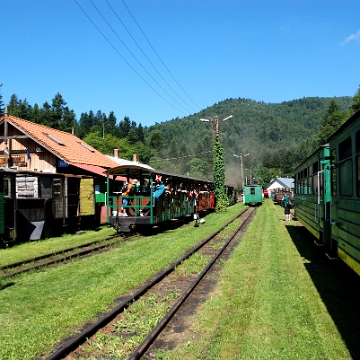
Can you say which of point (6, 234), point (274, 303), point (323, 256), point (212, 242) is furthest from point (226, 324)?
point (6, 234)

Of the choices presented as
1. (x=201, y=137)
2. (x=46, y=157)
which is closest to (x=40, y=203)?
(x=46, y=157)

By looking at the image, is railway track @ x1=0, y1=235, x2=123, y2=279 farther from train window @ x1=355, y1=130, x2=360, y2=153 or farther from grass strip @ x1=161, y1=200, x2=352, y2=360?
train window @ x1=355, y1=130, x2=360, y2=153

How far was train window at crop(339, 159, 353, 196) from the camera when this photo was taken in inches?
256

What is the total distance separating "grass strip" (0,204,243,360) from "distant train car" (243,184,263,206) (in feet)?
110

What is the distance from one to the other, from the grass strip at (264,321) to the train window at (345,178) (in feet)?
6.42

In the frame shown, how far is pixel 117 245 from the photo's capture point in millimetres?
Result: 13883

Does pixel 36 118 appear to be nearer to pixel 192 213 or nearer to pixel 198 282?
pixel 192 213

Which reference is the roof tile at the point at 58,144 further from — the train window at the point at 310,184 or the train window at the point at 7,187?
the train window at the point at 310,184

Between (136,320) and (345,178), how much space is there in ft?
13.9

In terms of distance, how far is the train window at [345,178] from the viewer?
6506mm

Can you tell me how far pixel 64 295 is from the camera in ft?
24.1

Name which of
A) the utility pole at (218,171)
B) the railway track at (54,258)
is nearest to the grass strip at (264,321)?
the railway track at (54,258)

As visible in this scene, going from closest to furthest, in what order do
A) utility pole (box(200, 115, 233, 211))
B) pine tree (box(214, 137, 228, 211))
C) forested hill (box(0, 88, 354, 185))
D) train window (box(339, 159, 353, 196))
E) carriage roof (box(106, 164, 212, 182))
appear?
train window (box(339, 159, 353, 196)) → carriage roof (box(106, 164, 212, 182)) → pine tree (box(214, 137, 228, 211)) → utility pole (box(200, 115, 233, 211)) → forested hill (box(0, 88, 354, 185))

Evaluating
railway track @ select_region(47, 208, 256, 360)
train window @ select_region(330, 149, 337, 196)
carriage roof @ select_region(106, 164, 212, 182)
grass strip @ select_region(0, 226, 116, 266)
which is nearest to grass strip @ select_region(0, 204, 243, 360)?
railway track @ select_region(47, 208, 256, 360)
